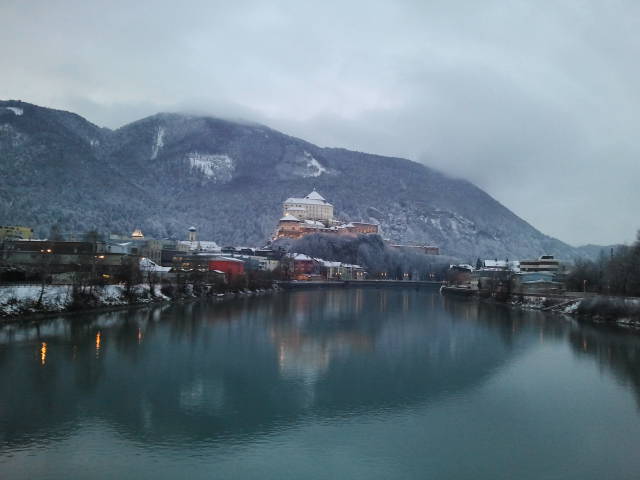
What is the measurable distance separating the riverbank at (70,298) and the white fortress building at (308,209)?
68.0m

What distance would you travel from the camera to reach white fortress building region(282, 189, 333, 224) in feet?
335

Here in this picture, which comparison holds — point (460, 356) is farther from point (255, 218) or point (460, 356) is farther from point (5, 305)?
point (255, 218)

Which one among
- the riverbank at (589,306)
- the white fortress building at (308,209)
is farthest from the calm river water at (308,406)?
the white fortress building at (308,209)

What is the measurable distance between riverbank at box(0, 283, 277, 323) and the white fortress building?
223 feet

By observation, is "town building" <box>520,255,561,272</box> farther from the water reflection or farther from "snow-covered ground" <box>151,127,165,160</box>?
"snow-covered ground" <box>151,127,165,160</box>

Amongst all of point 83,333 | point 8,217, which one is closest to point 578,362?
point 83,333

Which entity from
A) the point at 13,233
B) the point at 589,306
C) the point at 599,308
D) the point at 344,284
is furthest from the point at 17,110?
the point at 599,308

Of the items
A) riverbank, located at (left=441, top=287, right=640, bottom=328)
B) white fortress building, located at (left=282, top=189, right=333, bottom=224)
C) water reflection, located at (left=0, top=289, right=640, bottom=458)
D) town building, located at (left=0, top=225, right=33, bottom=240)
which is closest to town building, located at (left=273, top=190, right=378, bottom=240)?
white fortress building, located at (left=282, top=189, right=333, bottom=224)

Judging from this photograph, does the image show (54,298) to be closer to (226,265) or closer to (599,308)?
(599,308)

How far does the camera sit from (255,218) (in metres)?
112

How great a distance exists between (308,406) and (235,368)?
3.93m

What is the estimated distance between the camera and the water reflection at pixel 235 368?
9891 millimetres

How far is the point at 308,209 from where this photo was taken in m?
104

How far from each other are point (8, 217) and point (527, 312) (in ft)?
229
